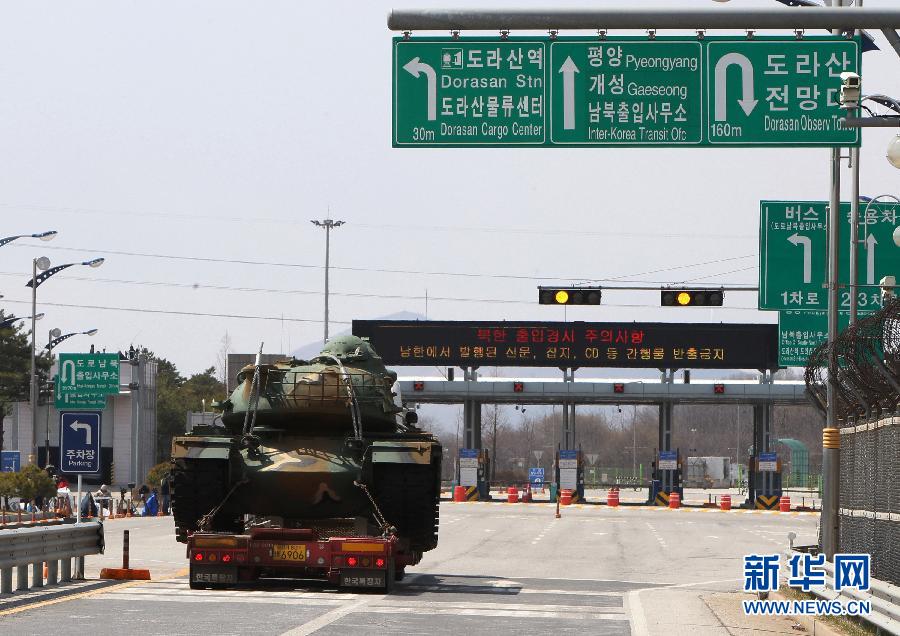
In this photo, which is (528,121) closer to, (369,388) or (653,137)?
(653,137)

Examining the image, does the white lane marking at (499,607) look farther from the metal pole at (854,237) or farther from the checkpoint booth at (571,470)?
the checkpoint booth at (571,470)

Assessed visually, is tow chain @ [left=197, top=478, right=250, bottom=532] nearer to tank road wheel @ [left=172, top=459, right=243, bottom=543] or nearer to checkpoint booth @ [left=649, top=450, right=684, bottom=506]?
tank road wheel @ [left=172, top=459, right=243, bottom=543]

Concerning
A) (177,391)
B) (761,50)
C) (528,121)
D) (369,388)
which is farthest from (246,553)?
(177,391)

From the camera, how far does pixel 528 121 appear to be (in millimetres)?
19234

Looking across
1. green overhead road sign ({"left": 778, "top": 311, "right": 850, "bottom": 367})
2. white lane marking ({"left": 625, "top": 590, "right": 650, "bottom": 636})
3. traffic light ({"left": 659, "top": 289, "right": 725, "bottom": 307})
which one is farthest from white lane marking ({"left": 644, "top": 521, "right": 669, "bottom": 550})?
A: white lane marking ({"left": 625, "top": 590, "right": 650, "bottom": 636})

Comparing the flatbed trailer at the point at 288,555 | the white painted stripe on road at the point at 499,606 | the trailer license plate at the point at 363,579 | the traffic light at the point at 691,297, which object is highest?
the traffic light at the point at 691,297

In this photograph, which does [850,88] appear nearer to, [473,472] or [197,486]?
[197,486]

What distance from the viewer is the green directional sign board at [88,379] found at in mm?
43000

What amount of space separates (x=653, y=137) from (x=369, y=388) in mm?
6514

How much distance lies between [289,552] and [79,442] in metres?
4.31

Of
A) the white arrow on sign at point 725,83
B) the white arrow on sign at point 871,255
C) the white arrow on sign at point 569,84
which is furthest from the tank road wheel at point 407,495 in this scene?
the white arrow on sign at point 871,255

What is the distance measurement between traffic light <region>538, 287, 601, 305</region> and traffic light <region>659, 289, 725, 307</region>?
232 cm

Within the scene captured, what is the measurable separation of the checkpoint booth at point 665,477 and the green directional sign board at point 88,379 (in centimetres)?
3242

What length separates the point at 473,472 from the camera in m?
72.3
